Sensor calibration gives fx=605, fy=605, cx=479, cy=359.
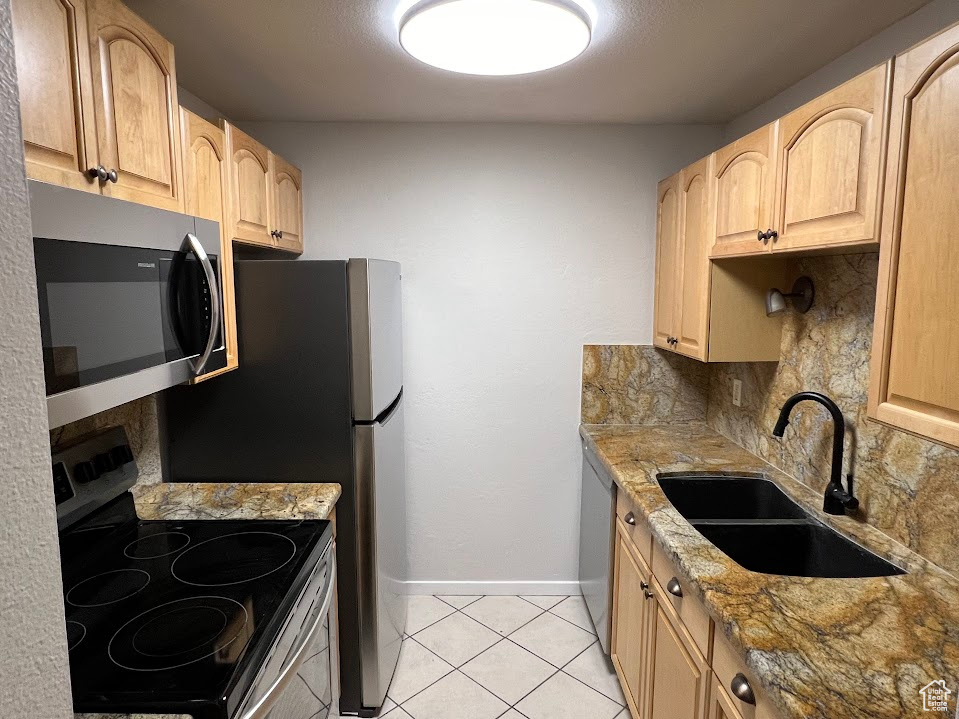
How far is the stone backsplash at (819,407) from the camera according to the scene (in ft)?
5.20

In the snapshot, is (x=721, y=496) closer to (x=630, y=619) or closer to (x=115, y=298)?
(x=630, y=619)

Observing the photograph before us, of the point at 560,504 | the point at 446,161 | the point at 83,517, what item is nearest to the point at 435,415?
the point at 560,504

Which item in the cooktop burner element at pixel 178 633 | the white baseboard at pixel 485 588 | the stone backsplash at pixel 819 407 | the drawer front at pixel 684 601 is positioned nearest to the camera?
the cooktop burner element at pixel 178 633

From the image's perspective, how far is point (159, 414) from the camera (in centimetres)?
216

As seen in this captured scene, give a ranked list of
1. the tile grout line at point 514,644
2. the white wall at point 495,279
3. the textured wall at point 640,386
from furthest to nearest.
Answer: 1. the textured wall at point 640,386
2. the white wall at point 495,279
3. the tile grout line at point 514,644

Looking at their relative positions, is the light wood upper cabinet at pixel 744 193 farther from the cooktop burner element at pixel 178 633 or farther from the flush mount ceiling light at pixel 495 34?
the cooktop burner element at pixel 178 633

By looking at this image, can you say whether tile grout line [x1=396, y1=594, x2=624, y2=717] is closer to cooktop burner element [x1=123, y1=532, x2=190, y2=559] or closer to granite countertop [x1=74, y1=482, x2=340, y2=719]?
granite countertop [x1=74, y1=482, x2=340, y2=719]

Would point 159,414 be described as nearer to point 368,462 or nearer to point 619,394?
point 368,462

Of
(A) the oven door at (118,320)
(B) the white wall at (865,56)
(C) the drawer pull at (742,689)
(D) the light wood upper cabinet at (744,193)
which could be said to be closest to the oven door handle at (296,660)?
(A) the oven door at (118,320)

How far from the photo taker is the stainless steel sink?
1716 mm

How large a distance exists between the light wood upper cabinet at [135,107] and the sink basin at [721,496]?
1861 mm

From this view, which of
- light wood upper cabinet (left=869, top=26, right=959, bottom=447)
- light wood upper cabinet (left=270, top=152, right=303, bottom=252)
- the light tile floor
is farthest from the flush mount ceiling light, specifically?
the light tile floor

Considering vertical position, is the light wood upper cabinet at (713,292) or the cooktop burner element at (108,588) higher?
the light wood upper cabinet at (713,292)
